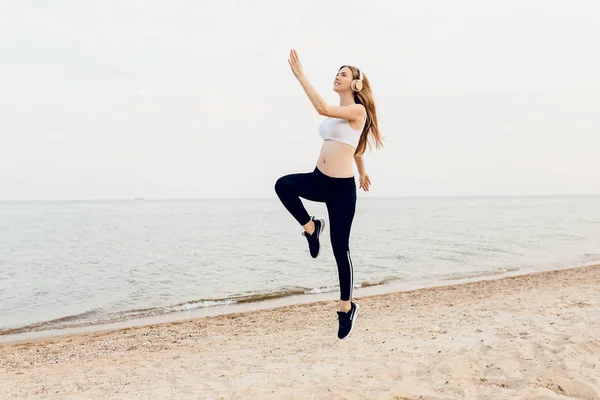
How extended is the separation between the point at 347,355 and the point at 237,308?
751cm

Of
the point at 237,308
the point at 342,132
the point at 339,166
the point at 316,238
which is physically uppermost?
the point at 342,132

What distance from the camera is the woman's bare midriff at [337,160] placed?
2.54 metres

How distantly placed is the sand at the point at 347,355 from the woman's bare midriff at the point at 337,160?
166 inches

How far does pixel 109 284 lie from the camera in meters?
19.9

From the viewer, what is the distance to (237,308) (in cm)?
1507

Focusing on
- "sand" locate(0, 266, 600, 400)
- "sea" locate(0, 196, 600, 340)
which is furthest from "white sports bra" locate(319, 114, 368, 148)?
"sea" locate(0, 196, 600, 340)

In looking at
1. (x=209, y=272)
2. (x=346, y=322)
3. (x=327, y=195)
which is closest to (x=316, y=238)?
(x=327, y=195)

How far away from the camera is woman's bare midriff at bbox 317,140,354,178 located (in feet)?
8.34

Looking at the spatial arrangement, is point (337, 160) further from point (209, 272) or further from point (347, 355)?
point (209, 272)

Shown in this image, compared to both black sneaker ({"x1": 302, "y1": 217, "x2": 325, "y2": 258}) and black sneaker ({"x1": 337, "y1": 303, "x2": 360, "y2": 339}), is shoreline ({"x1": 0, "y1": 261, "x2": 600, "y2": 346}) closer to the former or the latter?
black sneaker ({"x1": 337, "y1": 303, "x2": 360, "y2": 339})

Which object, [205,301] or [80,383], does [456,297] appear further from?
[80,383]

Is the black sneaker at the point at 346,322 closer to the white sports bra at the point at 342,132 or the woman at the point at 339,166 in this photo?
the woman at the point at 339,166

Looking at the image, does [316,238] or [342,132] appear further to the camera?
[316,238]

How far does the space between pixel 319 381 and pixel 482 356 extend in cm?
259
